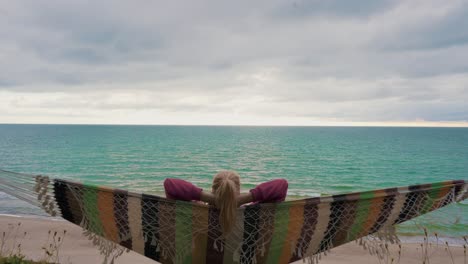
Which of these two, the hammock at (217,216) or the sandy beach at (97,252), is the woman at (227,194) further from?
the sandy beach at (97,252)

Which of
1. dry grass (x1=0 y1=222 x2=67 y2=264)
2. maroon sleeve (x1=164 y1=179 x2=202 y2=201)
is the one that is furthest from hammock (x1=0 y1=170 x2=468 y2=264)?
dry grass (x1=0 y1=222 x2=67 y2=264)

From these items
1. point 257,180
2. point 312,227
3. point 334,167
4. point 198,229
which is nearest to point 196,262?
point 198,229

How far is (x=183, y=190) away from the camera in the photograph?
6.03 feet

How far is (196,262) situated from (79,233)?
389 centimetres

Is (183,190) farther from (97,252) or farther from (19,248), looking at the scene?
(97,252)

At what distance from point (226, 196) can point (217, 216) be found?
17cm

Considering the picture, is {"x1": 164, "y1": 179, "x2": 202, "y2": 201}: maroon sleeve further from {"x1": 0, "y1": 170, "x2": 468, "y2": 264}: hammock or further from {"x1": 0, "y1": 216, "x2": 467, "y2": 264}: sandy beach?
{"x1": 0, "y1": 216, "x2": 467, "y2": 264}: sandy beach

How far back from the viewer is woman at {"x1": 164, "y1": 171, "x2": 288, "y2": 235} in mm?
1744

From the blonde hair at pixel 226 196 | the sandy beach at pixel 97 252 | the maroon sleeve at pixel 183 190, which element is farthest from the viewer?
the sandy beach at pixel 97 252

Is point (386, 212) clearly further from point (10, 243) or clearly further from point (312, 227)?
point (10, 243)

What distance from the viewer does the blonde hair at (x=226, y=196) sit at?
1.72 metres

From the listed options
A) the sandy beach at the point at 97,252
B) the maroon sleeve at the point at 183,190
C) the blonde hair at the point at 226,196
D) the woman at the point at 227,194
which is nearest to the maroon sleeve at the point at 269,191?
the woman at the point at 227,194

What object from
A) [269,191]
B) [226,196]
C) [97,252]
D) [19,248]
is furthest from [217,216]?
[97,252]

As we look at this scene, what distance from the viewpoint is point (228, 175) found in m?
1.78
